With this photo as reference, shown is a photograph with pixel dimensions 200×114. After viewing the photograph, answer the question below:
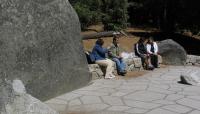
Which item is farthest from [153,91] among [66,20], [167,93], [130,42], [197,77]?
[130,42]

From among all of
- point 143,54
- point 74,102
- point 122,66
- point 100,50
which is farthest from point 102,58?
point 74,102

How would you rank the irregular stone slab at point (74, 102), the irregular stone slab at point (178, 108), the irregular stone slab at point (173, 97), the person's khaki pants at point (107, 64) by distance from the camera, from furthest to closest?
the person's khaki pants at point (107, 64), the irregular stone slab at point (173, 97), the irregular stone slab at point (74, 102), the irregular stone slab at point (178, 108)

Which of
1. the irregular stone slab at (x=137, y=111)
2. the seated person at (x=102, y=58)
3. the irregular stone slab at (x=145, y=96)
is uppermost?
the seated person at (x=102, y=58)

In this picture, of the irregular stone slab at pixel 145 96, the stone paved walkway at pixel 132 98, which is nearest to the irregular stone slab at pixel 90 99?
the stone paved walkway at pixel 132 98

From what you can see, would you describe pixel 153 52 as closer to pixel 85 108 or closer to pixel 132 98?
pixel 132 98

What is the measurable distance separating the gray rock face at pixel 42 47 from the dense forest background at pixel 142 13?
8.54 meters

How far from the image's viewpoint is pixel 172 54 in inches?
640

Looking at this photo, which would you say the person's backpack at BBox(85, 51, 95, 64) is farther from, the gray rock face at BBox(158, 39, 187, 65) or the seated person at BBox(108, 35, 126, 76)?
the gray rock face at BBox(158, 39, 187, 65)

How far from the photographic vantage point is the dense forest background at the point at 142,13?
68.4 ft

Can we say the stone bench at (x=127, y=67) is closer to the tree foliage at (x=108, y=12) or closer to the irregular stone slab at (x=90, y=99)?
the irregular stone slab at (x=90, y=99)

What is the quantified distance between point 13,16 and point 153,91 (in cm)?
406

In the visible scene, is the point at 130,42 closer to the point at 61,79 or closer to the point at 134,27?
the point at 134,27

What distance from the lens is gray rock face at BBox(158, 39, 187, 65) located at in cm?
1628

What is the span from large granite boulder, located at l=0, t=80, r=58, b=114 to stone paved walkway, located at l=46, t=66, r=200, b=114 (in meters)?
1.90
